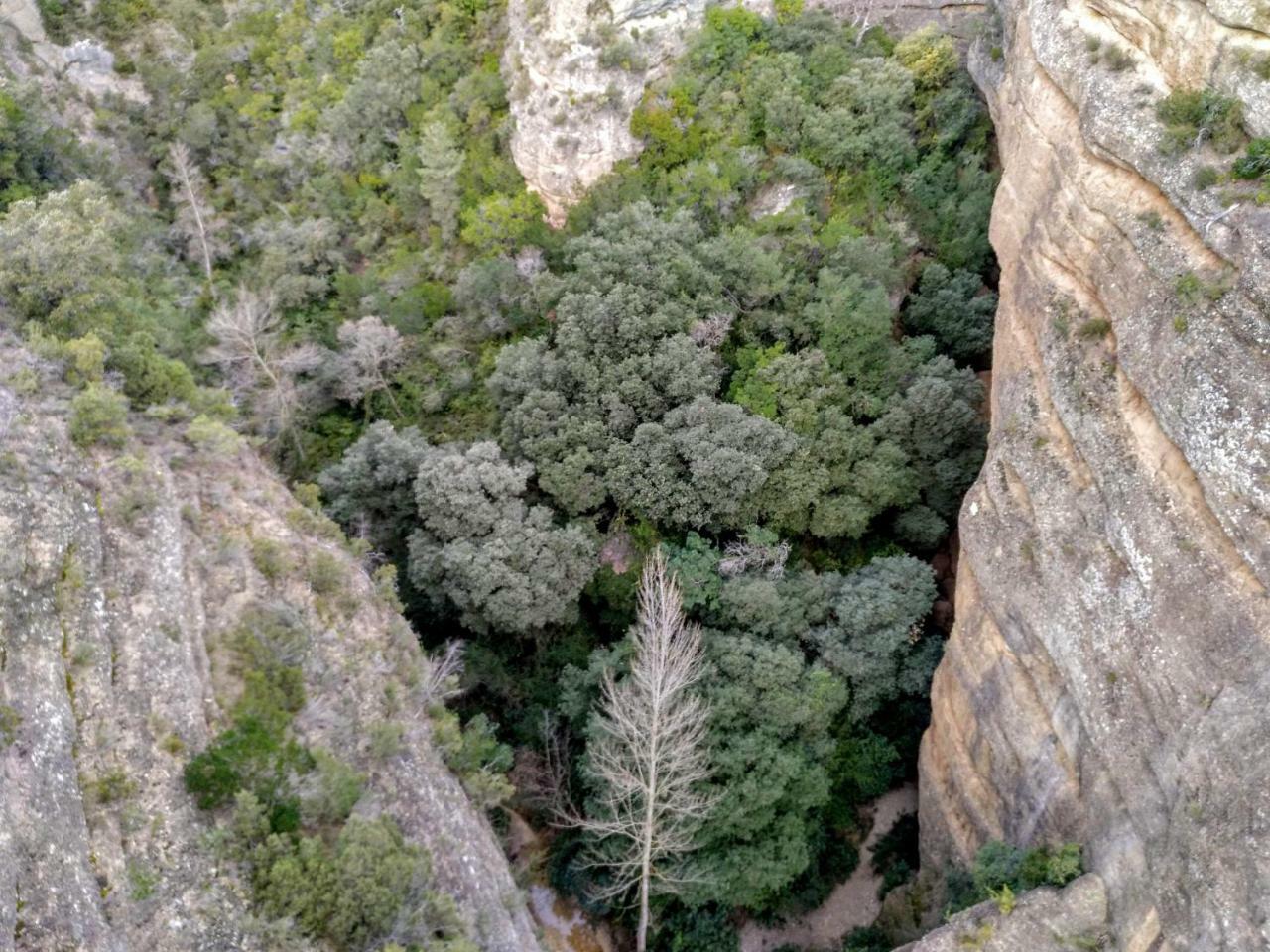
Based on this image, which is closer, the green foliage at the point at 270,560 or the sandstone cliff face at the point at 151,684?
the sandstone cliff face at the point at 151,684

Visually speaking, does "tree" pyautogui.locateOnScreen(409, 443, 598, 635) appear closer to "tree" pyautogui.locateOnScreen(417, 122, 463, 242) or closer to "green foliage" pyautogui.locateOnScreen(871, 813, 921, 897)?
"green foliage" pyautogui.locateOnScreen(871, 813, 921, 897)

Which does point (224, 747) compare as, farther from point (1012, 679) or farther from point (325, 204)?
point (325, 204)

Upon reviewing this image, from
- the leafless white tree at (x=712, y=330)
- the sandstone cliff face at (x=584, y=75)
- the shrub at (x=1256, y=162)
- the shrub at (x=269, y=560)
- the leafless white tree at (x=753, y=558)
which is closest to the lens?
the shrub at (x=1256, y=162)

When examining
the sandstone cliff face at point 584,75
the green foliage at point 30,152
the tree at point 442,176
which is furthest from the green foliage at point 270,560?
the sandstone cliff face at point 584,75

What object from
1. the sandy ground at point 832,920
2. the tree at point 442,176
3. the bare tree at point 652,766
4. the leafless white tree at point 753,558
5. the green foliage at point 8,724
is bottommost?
the sandy ground at point 832,920

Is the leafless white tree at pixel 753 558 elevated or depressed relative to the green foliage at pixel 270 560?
depressed

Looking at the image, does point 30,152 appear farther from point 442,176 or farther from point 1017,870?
point 1017,870

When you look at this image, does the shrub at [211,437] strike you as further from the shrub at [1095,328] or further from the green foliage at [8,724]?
the shrub at [1095,328]

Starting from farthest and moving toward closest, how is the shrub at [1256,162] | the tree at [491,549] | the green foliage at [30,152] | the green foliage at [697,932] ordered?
1. the green foliage at [30,152]
2. the tree at [491,549]
3. the green foliage at [697,932]
4. the shrub at [1256,162]
